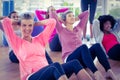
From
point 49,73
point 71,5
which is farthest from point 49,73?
point 71,5

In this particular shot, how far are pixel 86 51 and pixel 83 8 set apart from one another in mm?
2821

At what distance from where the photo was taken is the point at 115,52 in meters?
4.30

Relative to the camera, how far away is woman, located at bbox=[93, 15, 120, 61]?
407 centimetres

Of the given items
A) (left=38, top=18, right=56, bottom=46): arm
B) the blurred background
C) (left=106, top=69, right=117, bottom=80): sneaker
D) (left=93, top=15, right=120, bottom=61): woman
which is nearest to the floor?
(left=106, top=69, right=117, bottom=80): sneaker

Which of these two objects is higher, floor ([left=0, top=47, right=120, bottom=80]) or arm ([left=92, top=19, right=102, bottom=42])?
arm ([left=92, top=19, right=102, bottom=42])

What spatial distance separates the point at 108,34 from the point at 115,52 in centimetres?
34

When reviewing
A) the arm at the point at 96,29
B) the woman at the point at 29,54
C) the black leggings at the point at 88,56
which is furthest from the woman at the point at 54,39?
the woman at the point at 29,54

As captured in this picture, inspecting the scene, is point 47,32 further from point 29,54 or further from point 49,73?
point 49,73

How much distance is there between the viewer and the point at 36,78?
2344 millimetres

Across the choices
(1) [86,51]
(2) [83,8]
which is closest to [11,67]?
(1) [86,51]

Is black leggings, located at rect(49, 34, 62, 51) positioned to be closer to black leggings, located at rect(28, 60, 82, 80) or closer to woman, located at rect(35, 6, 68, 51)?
woman, located at rect(35, 6, 68, 51)

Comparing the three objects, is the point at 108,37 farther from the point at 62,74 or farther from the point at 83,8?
the point at 62,74

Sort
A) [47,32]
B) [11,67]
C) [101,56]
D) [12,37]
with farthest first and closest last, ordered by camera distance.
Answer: [11,67], [101,56], [47,32], [12,37]

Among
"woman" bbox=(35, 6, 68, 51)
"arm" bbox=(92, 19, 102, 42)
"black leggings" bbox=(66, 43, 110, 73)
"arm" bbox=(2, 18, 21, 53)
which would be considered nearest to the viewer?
"arm" bbox=(2, 18, 21, 53)
